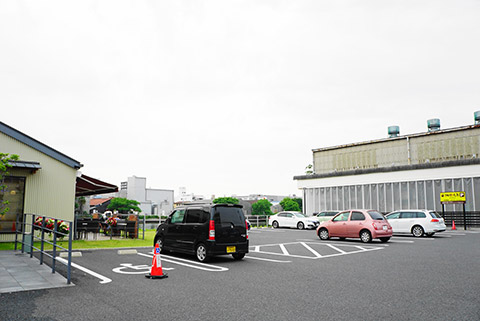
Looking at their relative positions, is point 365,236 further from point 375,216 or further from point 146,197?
point 146,197

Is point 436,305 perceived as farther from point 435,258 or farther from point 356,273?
point 435,258

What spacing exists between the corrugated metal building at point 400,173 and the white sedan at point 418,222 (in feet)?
42.6

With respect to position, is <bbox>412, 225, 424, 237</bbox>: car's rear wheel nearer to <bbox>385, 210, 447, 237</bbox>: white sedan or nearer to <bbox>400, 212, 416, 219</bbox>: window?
<bbox>385, 210, 447, 237</bbox>: white sedan

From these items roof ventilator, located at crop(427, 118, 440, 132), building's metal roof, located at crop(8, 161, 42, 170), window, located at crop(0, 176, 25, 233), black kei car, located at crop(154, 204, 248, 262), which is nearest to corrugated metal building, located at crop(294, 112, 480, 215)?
roof ventilator, located at crop(427, 118, 440, 132)

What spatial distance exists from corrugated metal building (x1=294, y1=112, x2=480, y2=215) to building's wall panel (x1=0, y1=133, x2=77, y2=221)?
2879cm

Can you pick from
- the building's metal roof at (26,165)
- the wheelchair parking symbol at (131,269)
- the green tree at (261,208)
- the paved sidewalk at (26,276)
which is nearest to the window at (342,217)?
the wheelchair parking symbol at (131,269)

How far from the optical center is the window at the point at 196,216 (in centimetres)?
1080

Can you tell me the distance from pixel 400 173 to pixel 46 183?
30083mm

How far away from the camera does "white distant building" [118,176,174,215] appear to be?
327ft

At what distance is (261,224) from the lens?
33.4 m

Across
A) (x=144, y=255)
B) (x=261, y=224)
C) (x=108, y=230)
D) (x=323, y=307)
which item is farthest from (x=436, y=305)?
(x=261, y=224)

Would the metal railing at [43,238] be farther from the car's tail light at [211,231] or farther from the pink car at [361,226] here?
the pink car at [361,226]

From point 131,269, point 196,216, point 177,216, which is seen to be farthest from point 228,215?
point 131,269

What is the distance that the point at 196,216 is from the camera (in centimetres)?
1115
